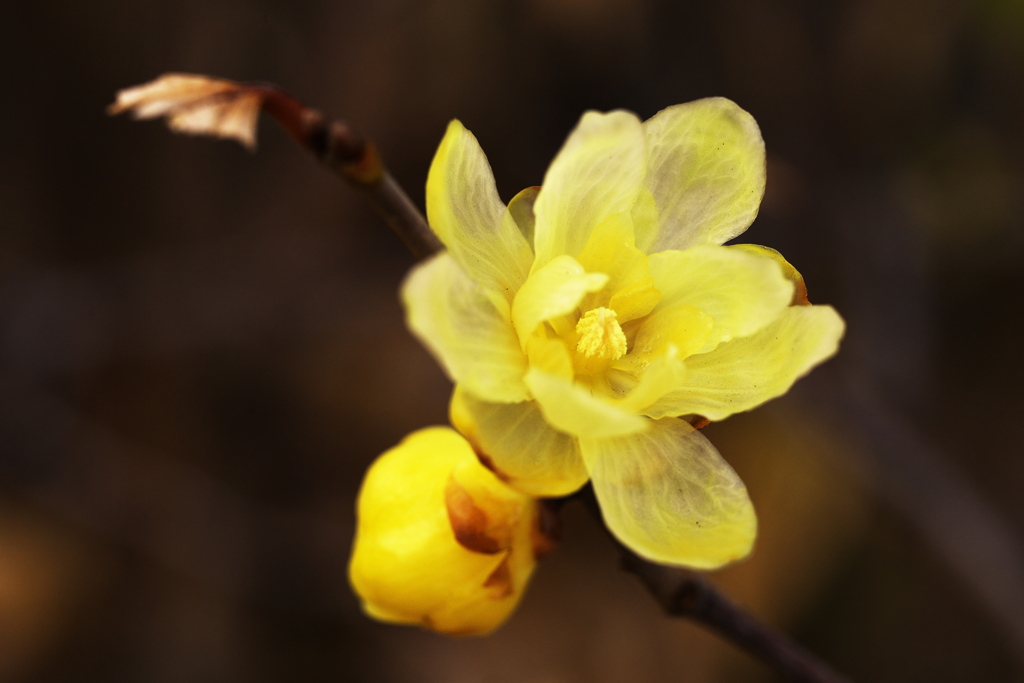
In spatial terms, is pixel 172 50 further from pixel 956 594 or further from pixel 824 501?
pixel 956 594

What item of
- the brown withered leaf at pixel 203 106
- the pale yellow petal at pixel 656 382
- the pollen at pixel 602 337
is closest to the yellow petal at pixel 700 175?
the pollen at pixel 602 337

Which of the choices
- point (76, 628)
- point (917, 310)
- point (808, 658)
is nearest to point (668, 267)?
point (808, 658)

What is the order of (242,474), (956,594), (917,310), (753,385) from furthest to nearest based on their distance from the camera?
(242,474), (956,594), (917,310), (753,385)

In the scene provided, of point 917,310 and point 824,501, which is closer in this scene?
point 917,310

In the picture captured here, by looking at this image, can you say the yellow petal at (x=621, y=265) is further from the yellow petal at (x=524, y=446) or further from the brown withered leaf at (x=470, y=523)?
the brown withered leaf at (x=470, y=523)

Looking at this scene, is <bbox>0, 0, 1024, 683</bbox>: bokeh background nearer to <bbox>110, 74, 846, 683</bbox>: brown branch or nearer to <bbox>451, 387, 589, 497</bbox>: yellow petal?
<bbox>451, 387, 589, 497</bbox>: yellow petal
